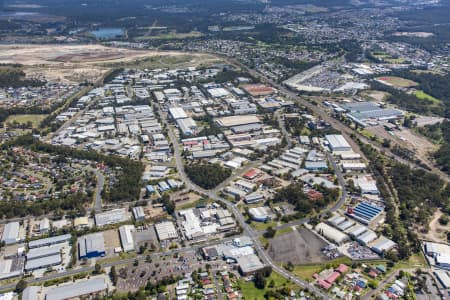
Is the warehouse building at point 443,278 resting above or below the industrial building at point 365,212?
below

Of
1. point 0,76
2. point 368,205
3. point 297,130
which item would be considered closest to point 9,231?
point 368,205

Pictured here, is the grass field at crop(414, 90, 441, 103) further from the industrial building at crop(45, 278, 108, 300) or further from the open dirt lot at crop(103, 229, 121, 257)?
the industrial building at crop(45, 278, 108, 300)

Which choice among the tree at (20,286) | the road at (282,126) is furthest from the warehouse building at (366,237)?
the tree at (20,286)

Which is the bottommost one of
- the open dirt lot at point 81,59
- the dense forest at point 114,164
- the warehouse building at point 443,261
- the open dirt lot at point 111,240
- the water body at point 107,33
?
the warehouse building at point 443,261

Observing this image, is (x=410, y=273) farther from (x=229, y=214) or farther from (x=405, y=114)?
(x=405, y=114)

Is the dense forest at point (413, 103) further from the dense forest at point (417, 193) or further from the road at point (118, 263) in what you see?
the road at point (118, 263)

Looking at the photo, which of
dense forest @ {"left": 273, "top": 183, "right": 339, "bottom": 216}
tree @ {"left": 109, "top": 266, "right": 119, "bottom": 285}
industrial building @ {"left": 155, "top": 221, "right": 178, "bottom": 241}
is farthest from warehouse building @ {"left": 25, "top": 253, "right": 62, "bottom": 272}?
dense forest @ {"left": 273, "top": 183, "right": 339, "bottom": 216}
